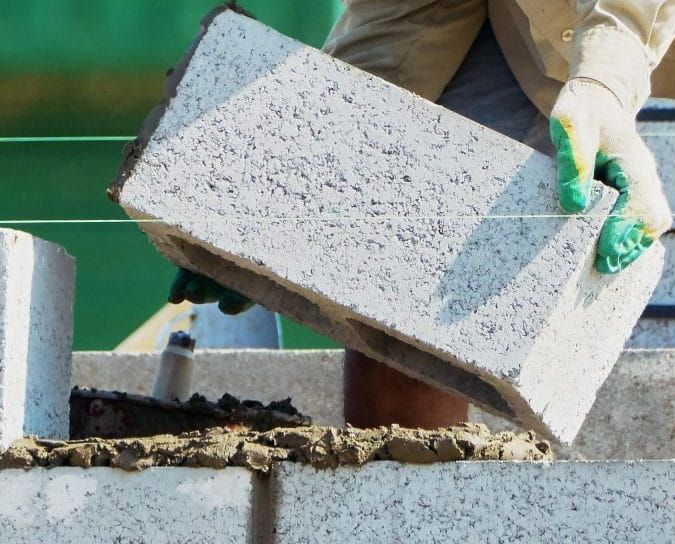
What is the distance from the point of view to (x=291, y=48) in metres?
2.40

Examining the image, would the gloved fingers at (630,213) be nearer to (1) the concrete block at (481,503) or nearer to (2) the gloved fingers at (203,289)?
(1) the concrete block at (481,503)

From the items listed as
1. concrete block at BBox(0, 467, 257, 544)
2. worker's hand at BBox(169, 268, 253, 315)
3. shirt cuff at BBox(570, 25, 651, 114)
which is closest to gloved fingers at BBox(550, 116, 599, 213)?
shirt cuff at BBox(570, 25, 651, 114)

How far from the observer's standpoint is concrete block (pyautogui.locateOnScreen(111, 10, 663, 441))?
7.24 ft

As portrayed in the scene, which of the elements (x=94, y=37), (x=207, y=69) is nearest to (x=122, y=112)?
(x=94, y=37)

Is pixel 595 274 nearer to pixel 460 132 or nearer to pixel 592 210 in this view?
pixel 592 210

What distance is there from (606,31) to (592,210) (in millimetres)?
434

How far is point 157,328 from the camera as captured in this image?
4.31m

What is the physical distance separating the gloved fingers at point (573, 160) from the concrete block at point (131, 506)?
2.38 feet

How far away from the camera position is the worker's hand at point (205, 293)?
2895 millimetres

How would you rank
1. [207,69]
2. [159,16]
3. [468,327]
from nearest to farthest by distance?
[468,327] < [207,69] < [159,16]

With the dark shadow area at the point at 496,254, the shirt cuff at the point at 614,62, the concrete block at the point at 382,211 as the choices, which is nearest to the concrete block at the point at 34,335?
the concrete block at the point at 382,211

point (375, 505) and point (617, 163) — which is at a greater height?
point (617, 163)

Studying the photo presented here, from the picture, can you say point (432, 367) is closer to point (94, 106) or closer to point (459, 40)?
point (459, 40)

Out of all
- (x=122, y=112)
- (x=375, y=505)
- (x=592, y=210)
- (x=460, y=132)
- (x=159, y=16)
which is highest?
(x=159, y=16)
